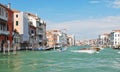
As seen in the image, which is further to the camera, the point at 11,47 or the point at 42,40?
the point at 42,40

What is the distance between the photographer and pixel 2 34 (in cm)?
4172

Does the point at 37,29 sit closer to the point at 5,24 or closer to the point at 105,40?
the point at 5,24

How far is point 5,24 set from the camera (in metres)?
43.5

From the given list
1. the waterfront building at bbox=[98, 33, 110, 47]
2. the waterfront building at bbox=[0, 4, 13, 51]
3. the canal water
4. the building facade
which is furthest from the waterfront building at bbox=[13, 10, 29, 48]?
the waterfront building at bbox=[98, 33, 110, 47]

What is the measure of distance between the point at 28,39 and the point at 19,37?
21.8 ft

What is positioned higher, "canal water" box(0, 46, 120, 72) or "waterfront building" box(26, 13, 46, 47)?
"waterfront building" box(26, 13, 46, 47)

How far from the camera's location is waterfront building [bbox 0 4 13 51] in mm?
41562

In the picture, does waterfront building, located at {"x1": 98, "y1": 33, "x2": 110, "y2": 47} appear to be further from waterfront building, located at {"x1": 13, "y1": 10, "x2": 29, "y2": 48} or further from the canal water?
the canal water

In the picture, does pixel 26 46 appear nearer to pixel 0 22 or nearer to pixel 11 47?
pixel 11 47

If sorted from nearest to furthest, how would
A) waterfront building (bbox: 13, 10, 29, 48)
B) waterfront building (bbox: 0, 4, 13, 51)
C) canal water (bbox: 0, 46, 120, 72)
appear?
canal water (bbox: 0, 46, 120, 72), waterfront building (bbox: 0, 4, 13, 51), waterfront building (bbox: 13, 10, 29, 48)

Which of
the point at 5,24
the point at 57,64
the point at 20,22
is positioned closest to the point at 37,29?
the point at 20,22

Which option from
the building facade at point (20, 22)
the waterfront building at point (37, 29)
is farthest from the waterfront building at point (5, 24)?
the waterfront building at point (37, 29)

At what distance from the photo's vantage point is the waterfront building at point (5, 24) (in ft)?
136

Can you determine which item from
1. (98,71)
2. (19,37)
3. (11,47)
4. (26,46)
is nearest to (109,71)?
(98,71)
